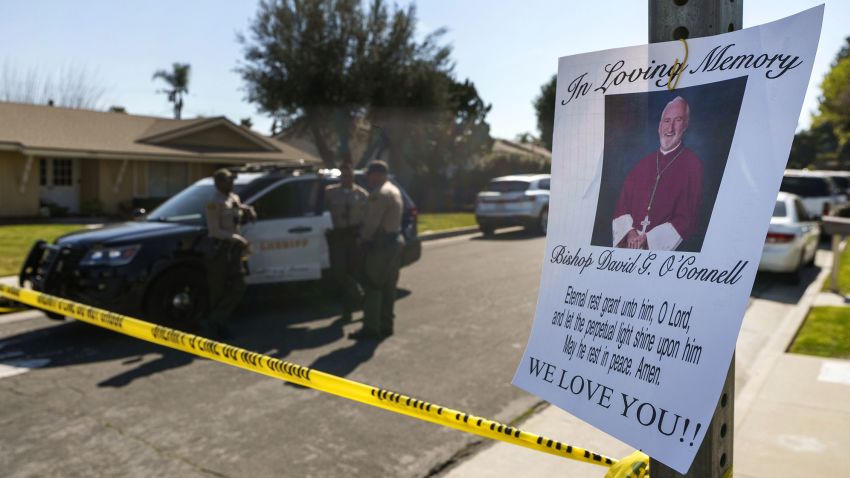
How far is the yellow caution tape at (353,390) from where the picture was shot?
8.60 ft

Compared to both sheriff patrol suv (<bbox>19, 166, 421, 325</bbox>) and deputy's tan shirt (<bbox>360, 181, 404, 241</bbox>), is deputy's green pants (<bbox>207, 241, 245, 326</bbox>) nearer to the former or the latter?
sheriff patrol suv (<bbox>19, 166, 421, 325</bbox>)

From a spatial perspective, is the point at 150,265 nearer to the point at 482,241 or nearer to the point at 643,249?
the point at 643,249

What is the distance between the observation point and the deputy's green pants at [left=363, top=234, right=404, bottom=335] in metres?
7.19

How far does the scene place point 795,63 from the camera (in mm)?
1455

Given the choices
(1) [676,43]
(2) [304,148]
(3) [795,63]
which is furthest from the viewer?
(2) [304,148]

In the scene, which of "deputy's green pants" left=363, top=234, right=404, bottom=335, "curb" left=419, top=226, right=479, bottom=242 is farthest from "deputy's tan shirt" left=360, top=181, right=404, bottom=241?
"curb" left=419, top=226, right=479, bottom=242

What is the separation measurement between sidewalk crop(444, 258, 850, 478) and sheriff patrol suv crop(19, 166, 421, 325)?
4.13m

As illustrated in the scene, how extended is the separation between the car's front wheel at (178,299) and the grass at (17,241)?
513cm

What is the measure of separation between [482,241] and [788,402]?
39.9 feet

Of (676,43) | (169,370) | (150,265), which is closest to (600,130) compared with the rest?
(676,43)

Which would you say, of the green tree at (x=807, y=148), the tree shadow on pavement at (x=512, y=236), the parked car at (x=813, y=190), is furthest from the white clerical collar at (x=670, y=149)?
the green tree at (x=807, y=148)

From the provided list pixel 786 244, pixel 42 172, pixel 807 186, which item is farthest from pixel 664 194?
pixel 42 172

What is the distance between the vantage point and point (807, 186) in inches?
706

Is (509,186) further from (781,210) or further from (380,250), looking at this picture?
(380,250)
